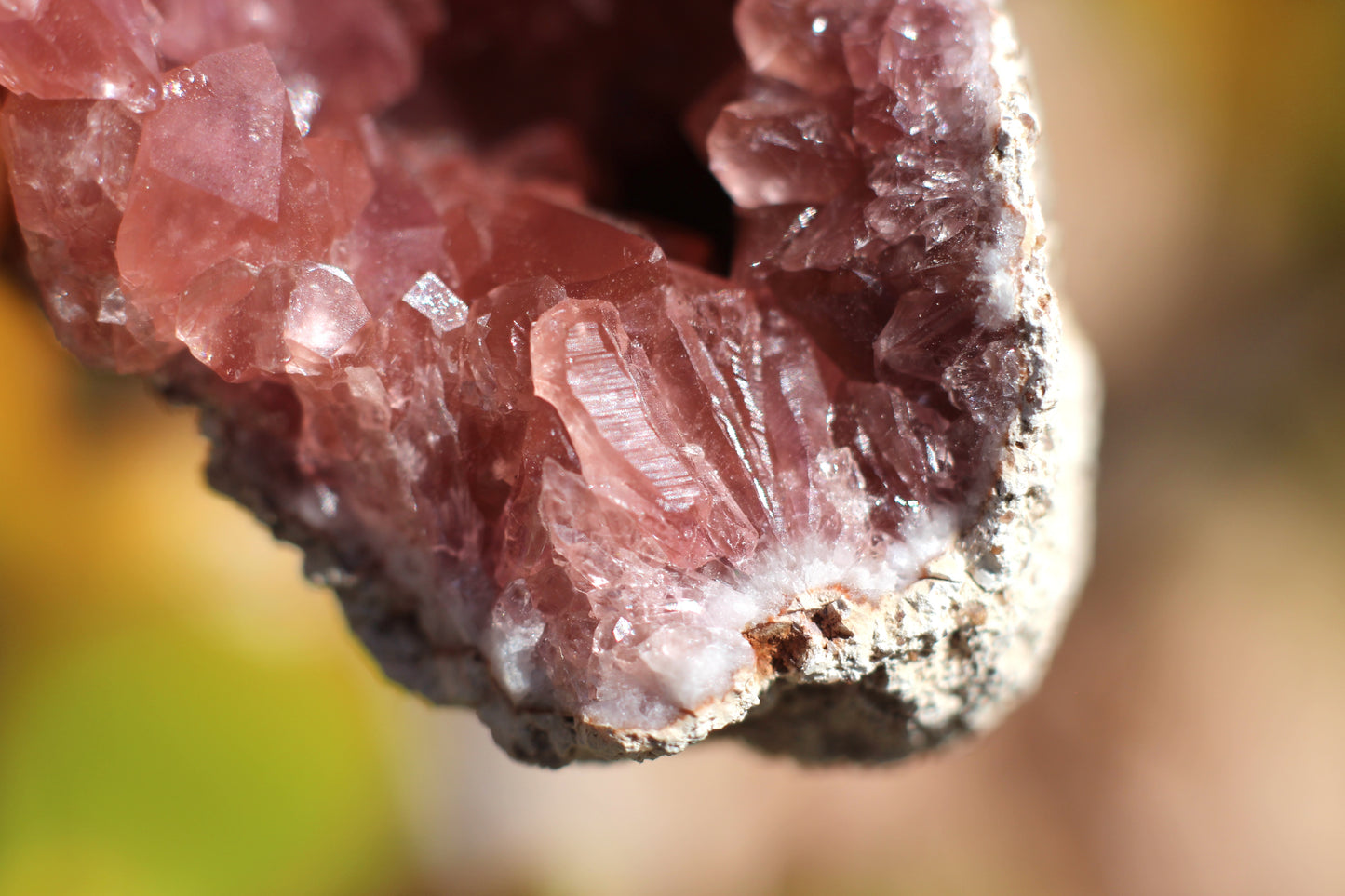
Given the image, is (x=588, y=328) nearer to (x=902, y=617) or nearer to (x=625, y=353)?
(x=625, y=353)

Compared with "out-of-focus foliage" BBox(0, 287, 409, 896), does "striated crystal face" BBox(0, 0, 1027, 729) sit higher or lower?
higher

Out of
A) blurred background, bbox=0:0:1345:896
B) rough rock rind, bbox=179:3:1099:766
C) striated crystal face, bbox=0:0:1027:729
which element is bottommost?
blurred background, bbox=0:0:1345:896

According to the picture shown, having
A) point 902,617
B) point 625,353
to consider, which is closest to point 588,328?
point 625,353

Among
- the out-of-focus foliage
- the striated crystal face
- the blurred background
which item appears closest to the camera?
the striated crystal face

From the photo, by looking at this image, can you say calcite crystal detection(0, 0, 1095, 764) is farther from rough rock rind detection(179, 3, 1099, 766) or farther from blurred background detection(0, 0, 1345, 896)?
blurred background detection(0, 0, 1345, 896)

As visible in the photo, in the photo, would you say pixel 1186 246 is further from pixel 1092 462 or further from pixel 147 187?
pixel 147 187

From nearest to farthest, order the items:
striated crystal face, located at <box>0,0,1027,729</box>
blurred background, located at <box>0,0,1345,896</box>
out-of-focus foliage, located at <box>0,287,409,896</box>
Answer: striated crystal face, located at <box>0,0,1027,729</box> < out-of-focus foliage, located at <box>0,287,409,896</box> < blurred background, located at <box>0,0,1345,896</box>

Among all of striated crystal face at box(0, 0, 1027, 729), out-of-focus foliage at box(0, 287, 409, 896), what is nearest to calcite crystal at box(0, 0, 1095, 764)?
striated crystal face at box(0, 0, 1027, 729)

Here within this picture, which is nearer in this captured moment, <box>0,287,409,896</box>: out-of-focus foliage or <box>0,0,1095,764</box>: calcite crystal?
<box>0,0,1095,764</box>: calcite crystal
